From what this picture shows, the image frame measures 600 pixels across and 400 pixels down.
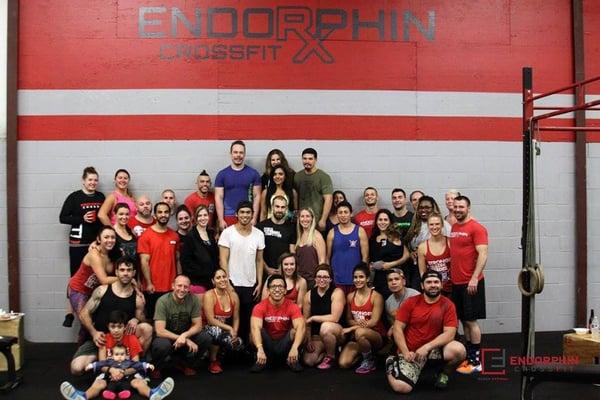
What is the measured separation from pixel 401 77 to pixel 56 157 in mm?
4072

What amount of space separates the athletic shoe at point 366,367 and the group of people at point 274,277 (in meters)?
0.02

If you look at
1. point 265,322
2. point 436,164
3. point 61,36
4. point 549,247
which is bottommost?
point 265,322

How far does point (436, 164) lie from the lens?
6797 millimetres

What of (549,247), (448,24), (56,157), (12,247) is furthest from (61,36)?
(549,247)

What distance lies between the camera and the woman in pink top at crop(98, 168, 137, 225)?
240 inches

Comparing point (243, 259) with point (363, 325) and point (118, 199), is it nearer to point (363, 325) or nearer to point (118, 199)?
point (363, 325)

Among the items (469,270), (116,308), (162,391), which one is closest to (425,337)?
(469,270)

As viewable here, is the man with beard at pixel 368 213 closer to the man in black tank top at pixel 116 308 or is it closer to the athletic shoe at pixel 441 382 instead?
the athletic shoe at pixel 441 382

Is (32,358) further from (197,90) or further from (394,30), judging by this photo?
(394,30)

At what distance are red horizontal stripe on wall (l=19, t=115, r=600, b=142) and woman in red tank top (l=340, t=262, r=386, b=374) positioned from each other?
6.45 ft

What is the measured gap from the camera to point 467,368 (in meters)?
5.26

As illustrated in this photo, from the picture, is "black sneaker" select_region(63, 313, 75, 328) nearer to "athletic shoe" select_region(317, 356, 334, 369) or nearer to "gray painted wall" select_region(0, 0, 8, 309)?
"gray painted wall" select_region(0, 0, 8, 309)

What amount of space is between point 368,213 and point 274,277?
1.55 metres

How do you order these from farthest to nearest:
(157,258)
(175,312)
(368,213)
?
(368,213) → (157,258) → (175,312)
